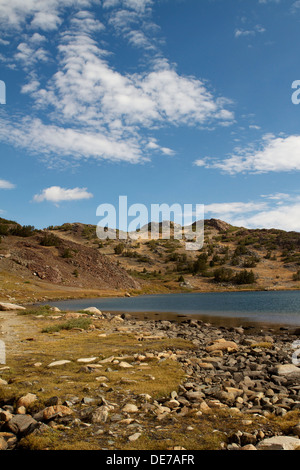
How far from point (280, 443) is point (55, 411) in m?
4.92

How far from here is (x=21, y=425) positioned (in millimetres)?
6855

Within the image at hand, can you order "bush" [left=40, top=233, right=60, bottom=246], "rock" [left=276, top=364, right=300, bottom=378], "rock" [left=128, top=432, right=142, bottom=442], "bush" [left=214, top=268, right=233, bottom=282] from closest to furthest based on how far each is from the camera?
1. "rock" [left=128, top=432, right=142, bottom=442]
2. "rock" [left=276, top=364, right=300, bottom=378]
3. "bush" [left=40, top=233, right=60, bottom=246]
4. "bush" [left=214, top=268, right=233, bottom=282]

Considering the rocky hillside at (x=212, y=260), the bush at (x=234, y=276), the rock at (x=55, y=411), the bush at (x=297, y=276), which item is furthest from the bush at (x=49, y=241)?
the rock at (x=55, y=411)

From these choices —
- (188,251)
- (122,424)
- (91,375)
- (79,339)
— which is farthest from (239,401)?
(188,251)

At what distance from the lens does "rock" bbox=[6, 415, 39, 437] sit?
6668 mm

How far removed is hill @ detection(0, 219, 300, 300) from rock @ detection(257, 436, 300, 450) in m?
49.6

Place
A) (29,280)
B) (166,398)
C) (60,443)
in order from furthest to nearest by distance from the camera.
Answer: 1. (29,280)
2. (166,398)
3. (60,443)

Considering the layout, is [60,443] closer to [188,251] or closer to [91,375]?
[91,375]

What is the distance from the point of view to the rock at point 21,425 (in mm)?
6668

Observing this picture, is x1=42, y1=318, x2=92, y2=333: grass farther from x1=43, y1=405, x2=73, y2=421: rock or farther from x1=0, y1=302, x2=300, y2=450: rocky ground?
x1=43, y1=405, x2=73, y2=421: rock

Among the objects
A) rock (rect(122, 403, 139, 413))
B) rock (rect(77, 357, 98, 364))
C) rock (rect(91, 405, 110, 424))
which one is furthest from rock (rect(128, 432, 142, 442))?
rock (rect(77, 357, 98, 364))

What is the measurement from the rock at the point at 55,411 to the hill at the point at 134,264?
1828 inches

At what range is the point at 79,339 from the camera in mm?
19172

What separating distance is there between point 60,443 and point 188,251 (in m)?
126
